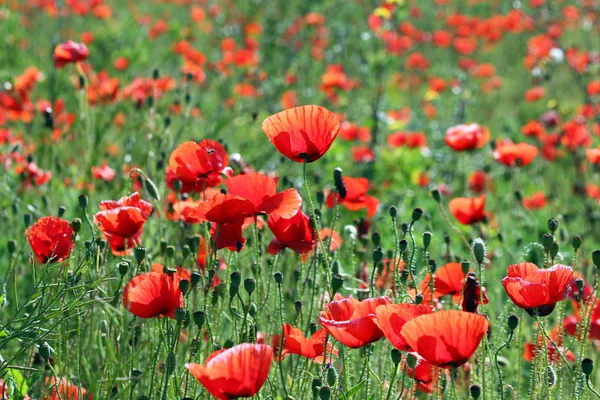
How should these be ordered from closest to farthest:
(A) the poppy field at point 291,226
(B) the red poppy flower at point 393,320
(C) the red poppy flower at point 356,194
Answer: (B) the red poppy flower at point 393,320 < (A) the poppy field at point 291,226 < (C) the red poppy flower at point 356,194

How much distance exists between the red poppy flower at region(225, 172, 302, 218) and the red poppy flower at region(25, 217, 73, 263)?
46cm

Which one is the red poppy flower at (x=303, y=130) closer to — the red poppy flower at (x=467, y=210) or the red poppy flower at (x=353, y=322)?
the red poppy flower at (x=353, y=322)

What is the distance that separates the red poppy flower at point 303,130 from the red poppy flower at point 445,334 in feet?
1.89

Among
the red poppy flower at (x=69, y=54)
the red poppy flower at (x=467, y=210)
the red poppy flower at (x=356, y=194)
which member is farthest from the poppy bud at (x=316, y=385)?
the red poppy flower at (x=69, y=54)

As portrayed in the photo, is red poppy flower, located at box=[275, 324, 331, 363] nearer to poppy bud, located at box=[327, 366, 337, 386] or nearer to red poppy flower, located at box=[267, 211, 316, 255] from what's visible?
poppy bud, located at box=[327, 366, 337, 386]

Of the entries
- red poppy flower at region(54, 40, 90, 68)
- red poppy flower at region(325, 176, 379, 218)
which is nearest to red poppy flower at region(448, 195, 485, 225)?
red poppy flower at region(325, 176, 379, 218)

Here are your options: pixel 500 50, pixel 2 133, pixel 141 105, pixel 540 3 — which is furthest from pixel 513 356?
pixel 500 50

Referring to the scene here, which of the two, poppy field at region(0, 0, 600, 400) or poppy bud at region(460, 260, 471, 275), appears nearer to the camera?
poppy field at region(0, 0, 600, 400)

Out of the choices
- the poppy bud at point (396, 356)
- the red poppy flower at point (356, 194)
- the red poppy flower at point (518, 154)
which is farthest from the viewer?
the red poppy flower at point (518, 154)

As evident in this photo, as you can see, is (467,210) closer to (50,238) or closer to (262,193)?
(262,193)

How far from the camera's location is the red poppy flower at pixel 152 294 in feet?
5.97

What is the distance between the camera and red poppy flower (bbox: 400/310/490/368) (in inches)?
58.7

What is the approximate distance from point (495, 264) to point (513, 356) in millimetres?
1168

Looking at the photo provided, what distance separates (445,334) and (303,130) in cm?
64
